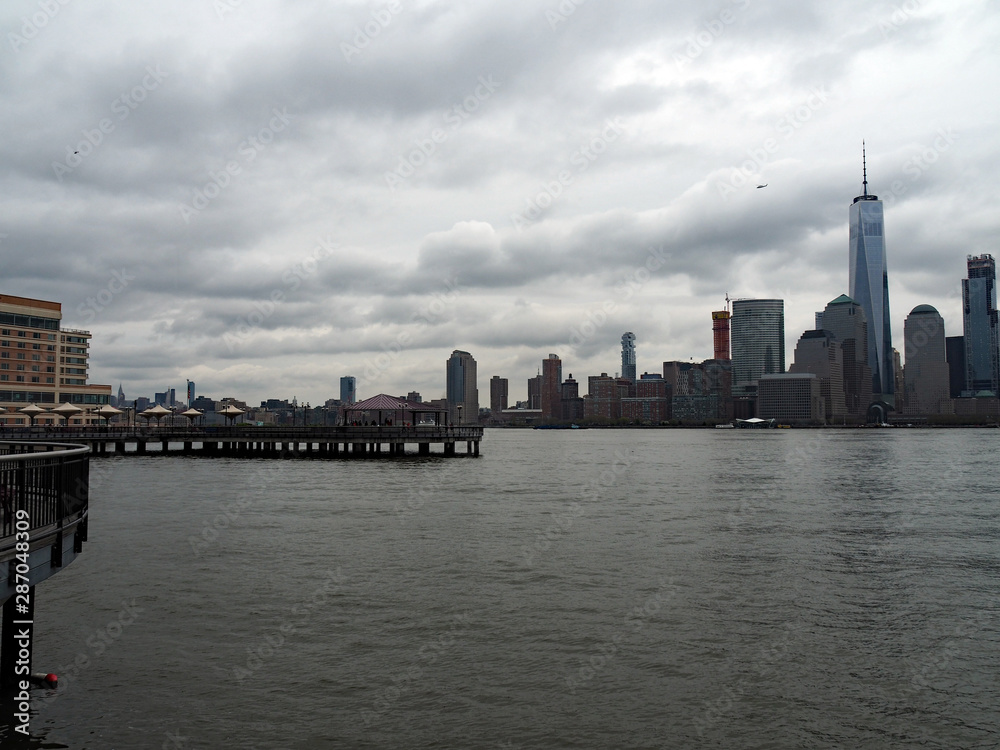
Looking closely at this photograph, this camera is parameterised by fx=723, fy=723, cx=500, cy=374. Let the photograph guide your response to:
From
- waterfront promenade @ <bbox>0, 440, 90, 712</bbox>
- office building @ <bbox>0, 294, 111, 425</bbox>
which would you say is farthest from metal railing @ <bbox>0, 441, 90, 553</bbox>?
office building @ <bbox>0, 294, 111, 425</bbox>

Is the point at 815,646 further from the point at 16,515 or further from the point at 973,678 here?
the point at 16,515

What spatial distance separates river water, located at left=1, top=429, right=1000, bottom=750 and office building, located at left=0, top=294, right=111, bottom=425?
106m

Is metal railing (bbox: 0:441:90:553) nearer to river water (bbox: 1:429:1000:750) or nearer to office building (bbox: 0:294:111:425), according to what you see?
river water (bbox: 1:429:1000:750)

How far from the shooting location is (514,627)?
57.1 feet

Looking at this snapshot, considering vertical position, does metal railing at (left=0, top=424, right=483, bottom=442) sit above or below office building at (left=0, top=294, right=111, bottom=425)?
below

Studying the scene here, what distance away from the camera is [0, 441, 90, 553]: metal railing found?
10898 mm

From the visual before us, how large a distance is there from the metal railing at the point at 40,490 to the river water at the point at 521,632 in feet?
11.6

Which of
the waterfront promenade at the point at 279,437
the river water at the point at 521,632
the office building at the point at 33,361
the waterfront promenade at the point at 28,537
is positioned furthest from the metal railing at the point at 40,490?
the office building at the point at 33,361

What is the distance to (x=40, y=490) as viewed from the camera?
1180 cm

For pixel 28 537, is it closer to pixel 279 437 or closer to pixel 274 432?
pixel 279 437

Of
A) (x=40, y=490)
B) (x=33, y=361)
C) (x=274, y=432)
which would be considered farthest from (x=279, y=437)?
(x=40, y=490)

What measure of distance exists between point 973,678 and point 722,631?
4.98 meters

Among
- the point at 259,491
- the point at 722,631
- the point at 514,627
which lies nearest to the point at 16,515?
the point at 514,627

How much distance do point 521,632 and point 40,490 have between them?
10.4 meters
